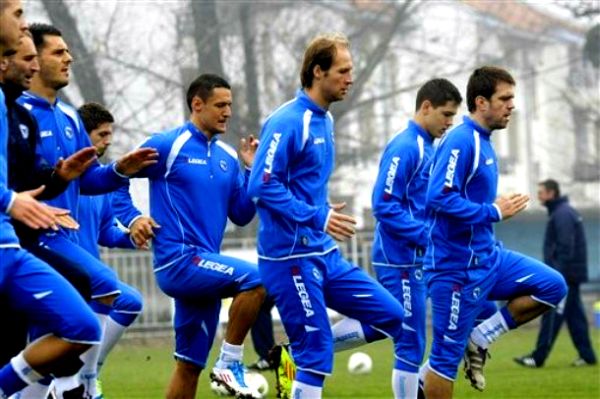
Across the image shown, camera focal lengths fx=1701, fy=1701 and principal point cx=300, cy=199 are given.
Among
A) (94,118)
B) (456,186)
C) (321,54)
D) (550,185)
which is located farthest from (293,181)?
(550,185)

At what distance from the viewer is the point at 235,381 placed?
12125mm

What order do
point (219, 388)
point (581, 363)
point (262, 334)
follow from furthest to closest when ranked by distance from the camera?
point (581, 363) → point (262, 334) → point (219, 388)

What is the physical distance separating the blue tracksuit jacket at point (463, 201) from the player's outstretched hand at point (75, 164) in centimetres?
297

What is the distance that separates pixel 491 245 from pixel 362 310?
1710 millimetres

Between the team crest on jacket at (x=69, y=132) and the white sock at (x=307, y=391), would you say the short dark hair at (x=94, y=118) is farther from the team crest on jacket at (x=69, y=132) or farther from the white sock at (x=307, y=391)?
the white sock at (x=307, y=391)

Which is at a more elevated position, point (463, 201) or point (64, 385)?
point (463, 201)

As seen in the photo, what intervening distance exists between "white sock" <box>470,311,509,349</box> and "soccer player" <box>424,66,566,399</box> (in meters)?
0.16

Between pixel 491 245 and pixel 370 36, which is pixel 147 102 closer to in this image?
pixel 370 36

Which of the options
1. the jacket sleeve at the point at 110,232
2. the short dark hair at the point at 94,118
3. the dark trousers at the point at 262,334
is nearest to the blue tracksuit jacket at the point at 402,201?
the jacket sleeve at the point at 110,232

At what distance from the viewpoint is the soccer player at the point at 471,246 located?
1223 cm

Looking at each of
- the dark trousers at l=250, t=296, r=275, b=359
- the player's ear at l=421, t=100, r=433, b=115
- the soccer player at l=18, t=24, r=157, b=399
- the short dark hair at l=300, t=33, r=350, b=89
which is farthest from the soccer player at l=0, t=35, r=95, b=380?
the dark trousers at l=250, t=296, r=275, b=359

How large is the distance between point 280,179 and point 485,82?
235cm

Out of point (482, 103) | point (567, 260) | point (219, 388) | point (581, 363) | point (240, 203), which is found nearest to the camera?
point (482, 103)

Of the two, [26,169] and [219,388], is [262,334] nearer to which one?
[219,388]
